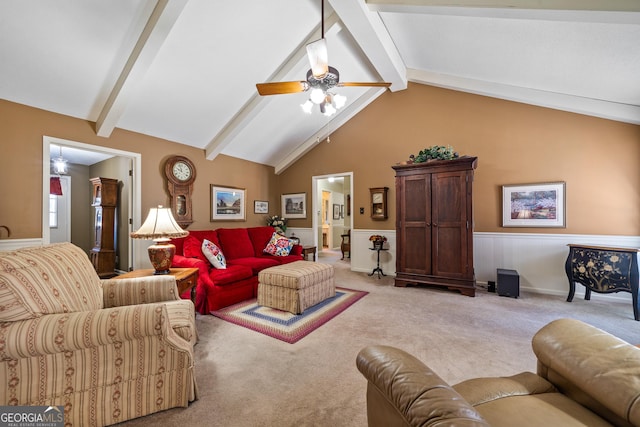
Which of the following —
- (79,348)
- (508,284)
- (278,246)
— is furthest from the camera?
(278,246)

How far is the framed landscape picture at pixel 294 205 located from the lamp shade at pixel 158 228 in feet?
12.2

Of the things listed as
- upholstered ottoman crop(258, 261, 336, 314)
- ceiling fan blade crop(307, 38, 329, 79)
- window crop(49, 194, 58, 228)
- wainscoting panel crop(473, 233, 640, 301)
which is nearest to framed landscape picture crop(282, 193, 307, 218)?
upholstered ottoman crop(258, 261, 336, 314)

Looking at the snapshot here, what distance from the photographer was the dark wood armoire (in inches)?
142

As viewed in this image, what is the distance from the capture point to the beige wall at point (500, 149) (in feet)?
10.8

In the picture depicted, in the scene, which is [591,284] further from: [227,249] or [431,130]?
[227,249]

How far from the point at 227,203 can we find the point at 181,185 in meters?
0.99

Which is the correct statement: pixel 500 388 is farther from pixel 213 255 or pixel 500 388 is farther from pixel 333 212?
pixel 333 212

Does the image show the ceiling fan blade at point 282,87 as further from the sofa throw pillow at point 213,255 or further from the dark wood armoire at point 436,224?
the dark wood armoire at point 436,224

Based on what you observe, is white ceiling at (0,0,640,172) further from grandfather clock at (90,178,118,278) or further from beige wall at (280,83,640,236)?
grandfather clock at (90,178,118,278)

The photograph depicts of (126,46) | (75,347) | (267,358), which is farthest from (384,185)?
(75,347)

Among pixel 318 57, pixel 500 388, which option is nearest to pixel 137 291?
pixel 500 388

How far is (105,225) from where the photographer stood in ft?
14.9

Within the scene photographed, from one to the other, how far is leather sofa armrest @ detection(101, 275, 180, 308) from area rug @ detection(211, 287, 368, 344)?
0.96m

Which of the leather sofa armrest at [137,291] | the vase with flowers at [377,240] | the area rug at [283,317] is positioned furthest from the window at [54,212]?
the vase with flowers at [377,240]
